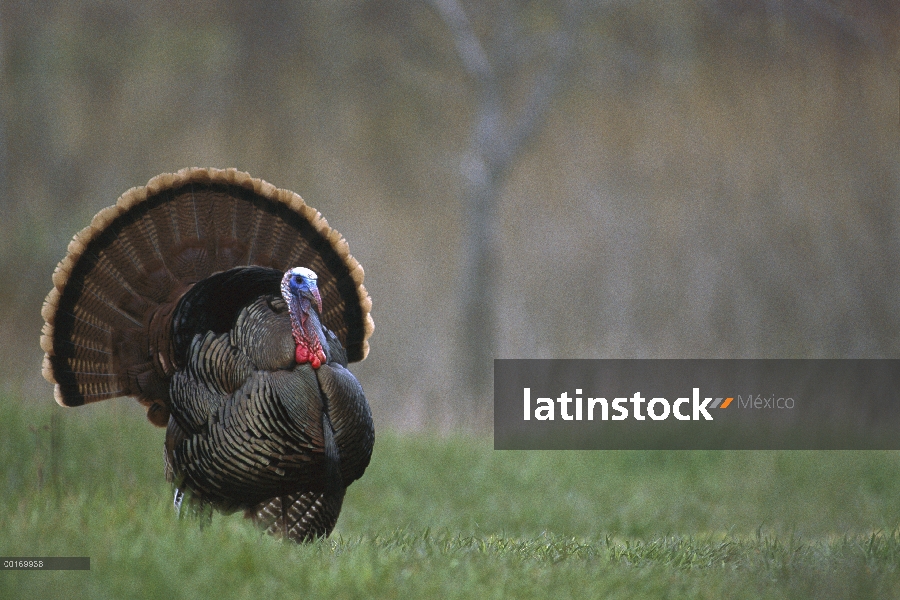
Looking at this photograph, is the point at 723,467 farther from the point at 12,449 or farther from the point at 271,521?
the point at 12,449

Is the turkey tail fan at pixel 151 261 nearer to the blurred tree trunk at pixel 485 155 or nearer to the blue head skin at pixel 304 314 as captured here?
the blue head skin at pixel 304 314

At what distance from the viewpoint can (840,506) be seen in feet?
21.2

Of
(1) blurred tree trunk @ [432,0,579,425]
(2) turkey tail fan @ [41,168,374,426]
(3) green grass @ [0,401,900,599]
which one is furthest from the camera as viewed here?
(1) blurred tree trunk @ [432,0,579,425]

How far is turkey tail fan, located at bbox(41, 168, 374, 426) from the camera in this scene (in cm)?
473

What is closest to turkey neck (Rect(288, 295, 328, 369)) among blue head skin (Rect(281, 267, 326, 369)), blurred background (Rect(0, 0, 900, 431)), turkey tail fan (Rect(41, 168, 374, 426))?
blue head skin (Rect(281, 267, 326, 369))

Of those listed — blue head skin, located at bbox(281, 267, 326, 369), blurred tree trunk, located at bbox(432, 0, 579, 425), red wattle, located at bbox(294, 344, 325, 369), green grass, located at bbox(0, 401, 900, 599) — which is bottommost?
green grass, located at bbox(0, 401, 900, 599)

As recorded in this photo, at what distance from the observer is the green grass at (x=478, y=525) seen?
3.46 meters

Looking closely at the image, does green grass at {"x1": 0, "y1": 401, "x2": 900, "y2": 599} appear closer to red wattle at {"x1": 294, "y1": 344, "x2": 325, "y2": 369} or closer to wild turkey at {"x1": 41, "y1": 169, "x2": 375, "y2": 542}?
wild turkey at {"x1": 41, "y1": 169, "x2": 375, "y2": 542}

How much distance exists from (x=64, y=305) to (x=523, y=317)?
22.5 ft

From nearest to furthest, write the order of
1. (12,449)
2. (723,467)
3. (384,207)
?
(12,449) → (723,467) → (384,207)

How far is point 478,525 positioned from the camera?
6227mm

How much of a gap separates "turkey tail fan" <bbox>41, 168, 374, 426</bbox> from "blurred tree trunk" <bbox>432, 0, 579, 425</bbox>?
18.5 feet

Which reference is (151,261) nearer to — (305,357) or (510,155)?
(305,357)

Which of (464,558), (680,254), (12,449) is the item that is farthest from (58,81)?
(464,558)
